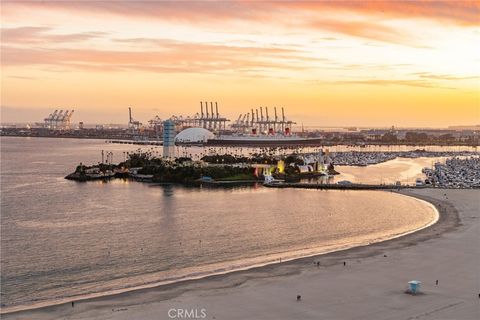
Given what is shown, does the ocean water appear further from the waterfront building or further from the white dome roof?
the white dome roof

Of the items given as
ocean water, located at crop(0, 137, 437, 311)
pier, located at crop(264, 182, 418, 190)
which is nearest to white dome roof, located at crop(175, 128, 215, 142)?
pier, located at crop(264, 182, 418, 190)

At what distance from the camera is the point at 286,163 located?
109 feet

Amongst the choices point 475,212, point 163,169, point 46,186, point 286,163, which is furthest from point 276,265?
point 286,163

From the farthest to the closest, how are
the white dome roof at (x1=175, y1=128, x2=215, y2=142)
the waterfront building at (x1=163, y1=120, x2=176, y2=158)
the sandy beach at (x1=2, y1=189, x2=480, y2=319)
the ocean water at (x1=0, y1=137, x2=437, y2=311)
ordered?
the white dome roof at (x1=175, y1=128, x2=215, y2=142), the waterfront building at (x1=163, y1=120, x2=176, y2=158), the ocean water at (x1=0, y1=137, x2=437, y2=311), the sandy beach at (x1=2, y1=189, x2=480, y2=319)

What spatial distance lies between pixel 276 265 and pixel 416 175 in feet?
74.4

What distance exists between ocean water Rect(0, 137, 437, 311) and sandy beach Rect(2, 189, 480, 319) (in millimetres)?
718

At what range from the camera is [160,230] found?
1464cm

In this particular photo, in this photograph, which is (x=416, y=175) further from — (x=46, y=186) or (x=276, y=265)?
(x=276, y=265)

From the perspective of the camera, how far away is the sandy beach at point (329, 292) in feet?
26.4
